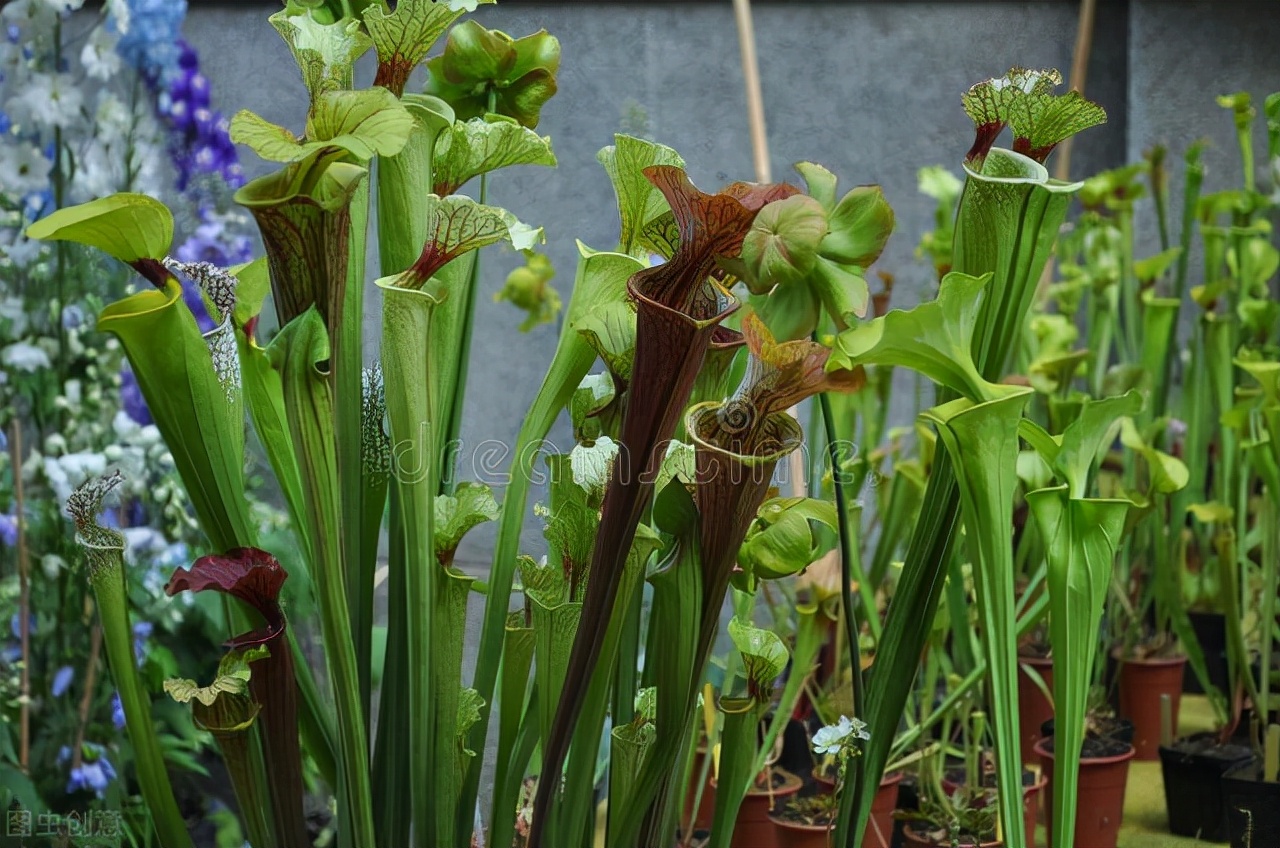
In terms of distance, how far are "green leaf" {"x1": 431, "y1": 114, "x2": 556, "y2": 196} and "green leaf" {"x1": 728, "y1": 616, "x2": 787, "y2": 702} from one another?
0.72 feet

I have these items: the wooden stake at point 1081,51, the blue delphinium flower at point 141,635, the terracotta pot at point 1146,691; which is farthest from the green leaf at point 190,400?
the wooden stake at point 1081,51

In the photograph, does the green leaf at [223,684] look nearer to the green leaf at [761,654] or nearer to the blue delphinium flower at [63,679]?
the green leaf at [761,654]

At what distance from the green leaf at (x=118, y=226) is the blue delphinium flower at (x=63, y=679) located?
26.6 inches

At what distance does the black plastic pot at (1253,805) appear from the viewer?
84 centimetres

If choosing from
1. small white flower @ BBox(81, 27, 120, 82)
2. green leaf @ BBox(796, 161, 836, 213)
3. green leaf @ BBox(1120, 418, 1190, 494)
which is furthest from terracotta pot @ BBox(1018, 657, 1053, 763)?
small white flower @ BBox(81, 27, 120, 82)

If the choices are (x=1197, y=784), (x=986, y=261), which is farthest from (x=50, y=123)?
(x=1197, y=784)

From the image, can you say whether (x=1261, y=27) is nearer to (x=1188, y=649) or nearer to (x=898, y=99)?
(x=898, y=99)

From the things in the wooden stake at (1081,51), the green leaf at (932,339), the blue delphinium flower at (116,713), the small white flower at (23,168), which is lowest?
the blue delphinium flower at (116,713)

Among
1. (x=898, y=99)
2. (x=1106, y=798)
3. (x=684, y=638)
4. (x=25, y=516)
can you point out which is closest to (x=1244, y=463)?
(x=1106, y=798)

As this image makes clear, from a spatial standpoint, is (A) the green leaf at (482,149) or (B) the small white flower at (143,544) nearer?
(A) the green leaf at (482,149)

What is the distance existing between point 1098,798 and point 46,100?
109cm

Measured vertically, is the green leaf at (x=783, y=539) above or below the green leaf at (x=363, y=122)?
below

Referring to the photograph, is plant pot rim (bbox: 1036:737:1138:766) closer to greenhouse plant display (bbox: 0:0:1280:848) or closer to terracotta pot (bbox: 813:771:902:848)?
terracotta pot (bbox: 813:771:902:848)

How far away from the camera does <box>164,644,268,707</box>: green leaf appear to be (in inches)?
15.4
